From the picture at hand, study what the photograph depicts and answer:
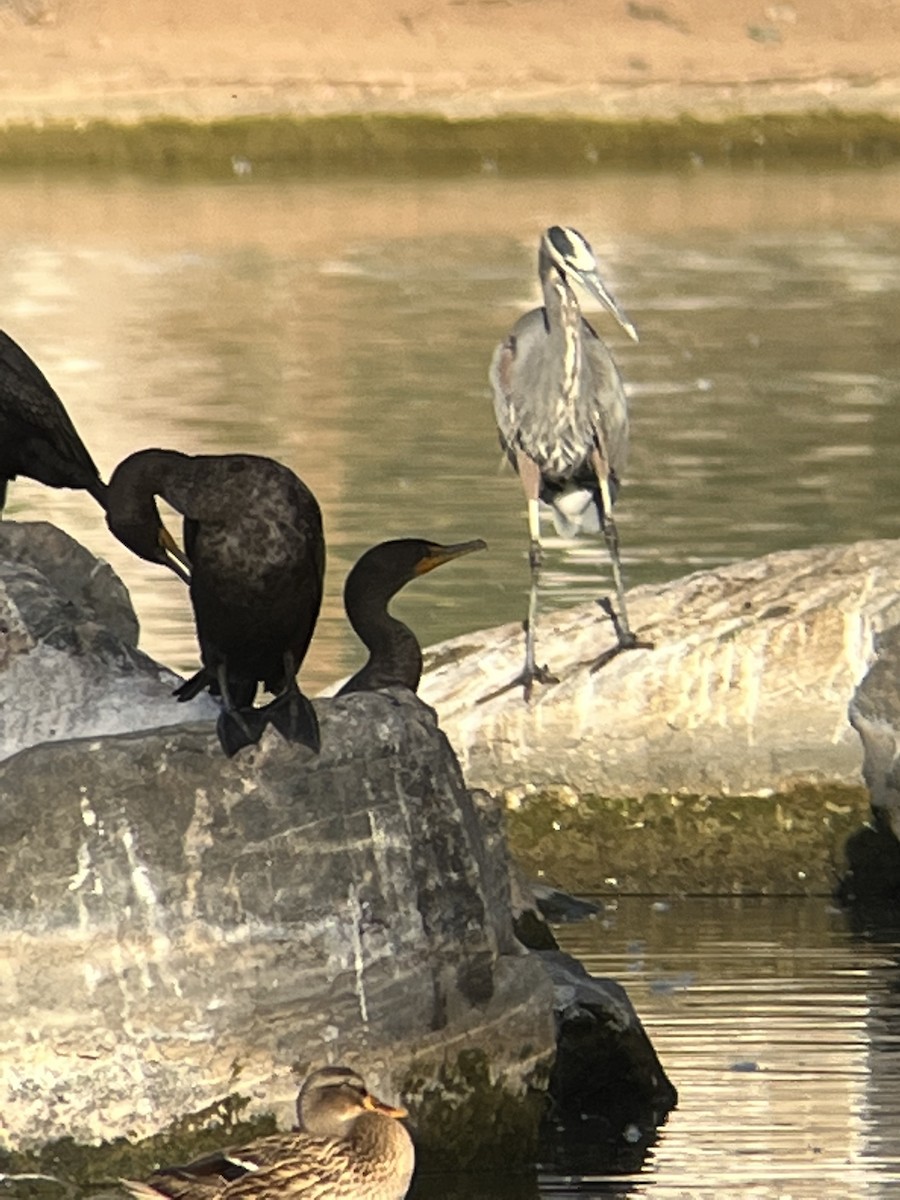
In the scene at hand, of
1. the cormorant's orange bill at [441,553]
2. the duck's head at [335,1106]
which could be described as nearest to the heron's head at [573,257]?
the cormorant's orange bill at [441,553]

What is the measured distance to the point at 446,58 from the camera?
1943 inches

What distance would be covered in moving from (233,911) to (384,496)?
10.7 m

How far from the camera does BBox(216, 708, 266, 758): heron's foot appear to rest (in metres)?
7.56

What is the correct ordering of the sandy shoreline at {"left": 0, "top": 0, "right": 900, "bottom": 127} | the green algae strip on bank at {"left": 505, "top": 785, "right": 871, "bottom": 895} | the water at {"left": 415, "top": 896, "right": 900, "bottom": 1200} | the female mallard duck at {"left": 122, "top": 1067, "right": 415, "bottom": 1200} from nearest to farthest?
the female mallard duck at {"left": 122, "top": 1067, "right": 415, "bottom": 1200}
the water at {"left": 415, "top": 896, "right": 900, "bottom": 1200}
the green algae strip on bank at {"left": 505, "top": 785, "right": 871, "bottom": 895}
the sandy shoreline at {"left": 0, "top": 0, "right": 900, "bottom": 127}

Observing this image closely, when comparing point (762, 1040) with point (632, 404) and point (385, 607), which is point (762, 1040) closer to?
point (385, 607)

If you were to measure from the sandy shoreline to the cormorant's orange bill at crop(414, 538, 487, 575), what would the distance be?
3778 cm

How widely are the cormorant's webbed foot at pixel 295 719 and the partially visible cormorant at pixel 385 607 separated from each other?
47.8 inches

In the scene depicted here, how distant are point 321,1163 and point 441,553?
262 centimetres

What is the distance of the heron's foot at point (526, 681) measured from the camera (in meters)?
10.7

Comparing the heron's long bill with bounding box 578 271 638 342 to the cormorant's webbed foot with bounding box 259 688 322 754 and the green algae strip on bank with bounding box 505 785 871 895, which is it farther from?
the cormorant's webbed foot with bounding box 259 688 322 754

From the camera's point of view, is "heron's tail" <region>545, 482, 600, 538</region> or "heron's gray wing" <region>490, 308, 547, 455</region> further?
"heron's tail" <region>545, 482, 600, 538</region>

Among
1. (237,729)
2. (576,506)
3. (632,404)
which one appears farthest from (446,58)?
(237,729)

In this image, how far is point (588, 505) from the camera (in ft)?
42.1

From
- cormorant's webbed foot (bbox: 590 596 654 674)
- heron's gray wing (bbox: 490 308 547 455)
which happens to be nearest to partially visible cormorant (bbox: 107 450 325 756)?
cormorant's webbed foot (bbox: 590 596 654 674)
